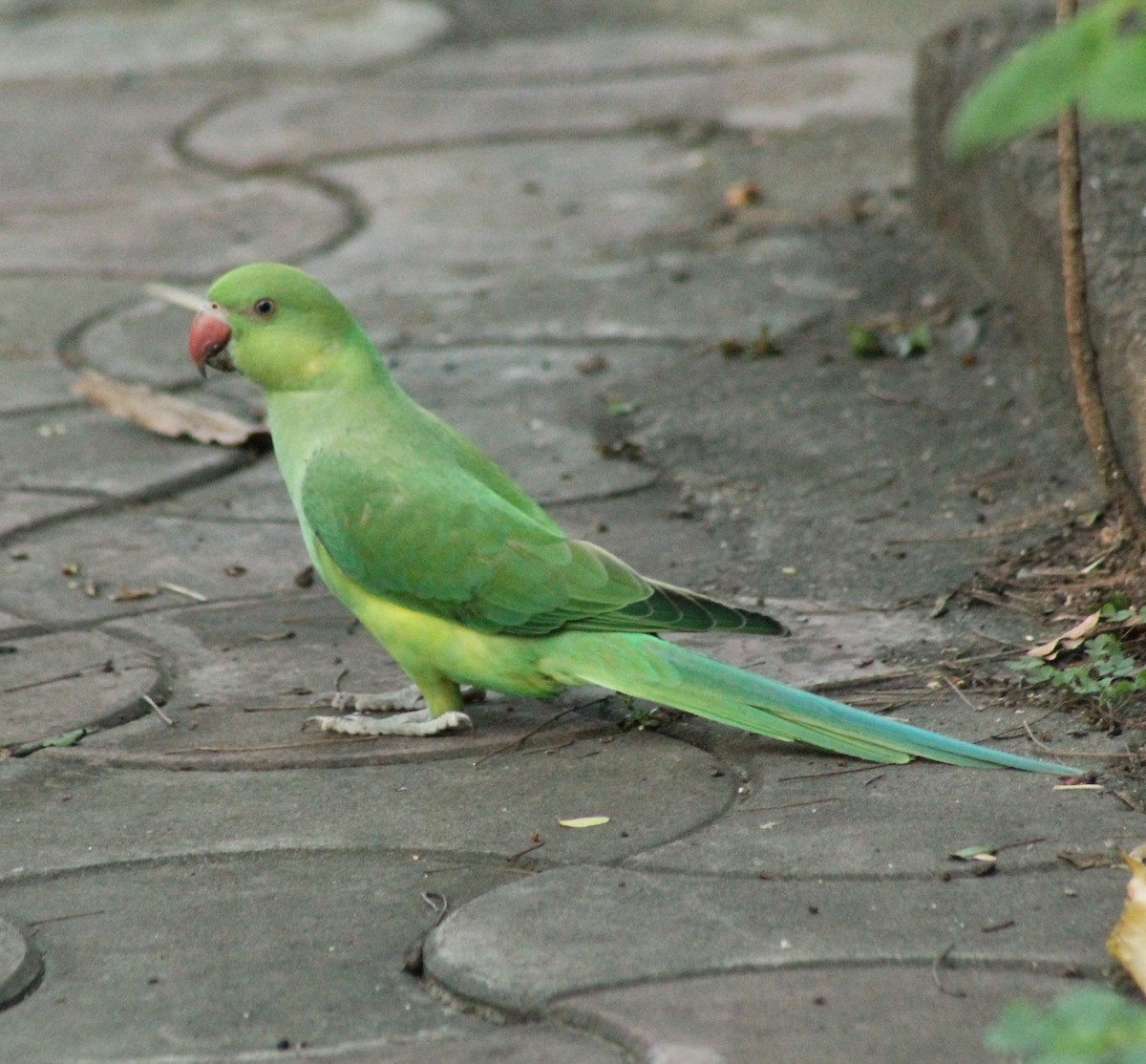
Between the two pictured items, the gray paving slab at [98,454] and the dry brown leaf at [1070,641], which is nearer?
the dry brown leaf at [1070,641]

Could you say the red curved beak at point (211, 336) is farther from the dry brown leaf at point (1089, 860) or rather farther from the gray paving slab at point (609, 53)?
the gray paving slab at point (609, 53)

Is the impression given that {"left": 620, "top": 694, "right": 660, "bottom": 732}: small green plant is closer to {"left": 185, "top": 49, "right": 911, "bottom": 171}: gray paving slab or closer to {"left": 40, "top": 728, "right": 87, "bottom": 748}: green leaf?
{"left": 40, "top": 728, "right": 87, "bottom": 748}: green leaf

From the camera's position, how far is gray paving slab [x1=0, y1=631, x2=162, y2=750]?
9.63ft

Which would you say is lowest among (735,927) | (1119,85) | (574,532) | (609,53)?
(574,532)

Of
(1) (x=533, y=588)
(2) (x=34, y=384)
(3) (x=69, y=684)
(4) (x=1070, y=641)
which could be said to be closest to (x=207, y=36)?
(2) (x=34, y=384)

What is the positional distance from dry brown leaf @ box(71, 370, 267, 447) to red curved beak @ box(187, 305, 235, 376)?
1.05m

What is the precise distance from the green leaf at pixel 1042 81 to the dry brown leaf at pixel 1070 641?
1725 mm

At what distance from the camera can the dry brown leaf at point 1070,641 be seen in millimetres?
2900

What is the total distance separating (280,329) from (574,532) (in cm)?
84

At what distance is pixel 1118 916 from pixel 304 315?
1.69 meters

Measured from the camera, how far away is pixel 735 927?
217 cm

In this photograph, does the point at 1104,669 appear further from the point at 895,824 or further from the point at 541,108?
the point at 541,108

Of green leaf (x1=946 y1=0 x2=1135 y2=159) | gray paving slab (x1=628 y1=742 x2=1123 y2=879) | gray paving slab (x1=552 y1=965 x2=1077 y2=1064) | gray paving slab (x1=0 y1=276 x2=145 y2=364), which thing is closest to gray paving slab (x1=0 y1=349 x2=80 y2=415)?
gray paving slab (x1=0 y1=276 x2=145 y2=364)

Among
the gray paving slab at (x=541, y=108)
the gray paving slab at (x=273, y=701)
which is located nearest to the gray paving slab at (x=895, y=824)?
the gray paving slab at (x=273, y=701)
